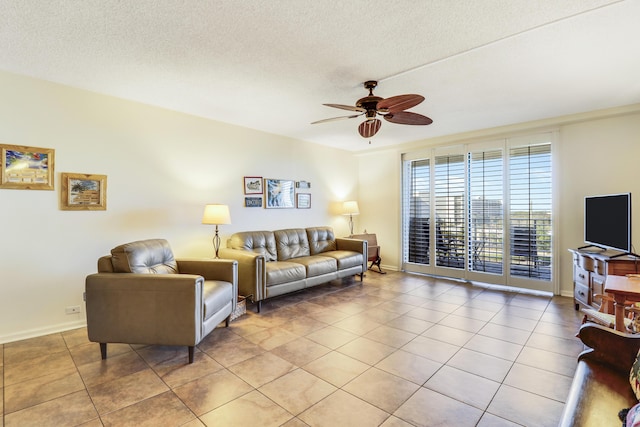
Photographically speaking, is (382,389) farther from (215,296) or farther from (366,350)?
(215,296)

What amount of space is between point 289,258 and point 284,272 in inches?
29.1

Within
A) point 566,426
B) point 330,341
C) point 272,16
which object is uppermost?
point 272,16

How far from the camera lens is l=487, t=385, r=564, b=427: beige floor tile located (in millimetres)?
1792

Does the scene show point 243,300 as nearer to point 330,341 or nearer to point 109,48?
point 330,341

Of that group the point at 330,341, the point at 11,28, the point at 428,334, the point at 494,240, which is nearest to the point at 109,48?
the point at 11,28

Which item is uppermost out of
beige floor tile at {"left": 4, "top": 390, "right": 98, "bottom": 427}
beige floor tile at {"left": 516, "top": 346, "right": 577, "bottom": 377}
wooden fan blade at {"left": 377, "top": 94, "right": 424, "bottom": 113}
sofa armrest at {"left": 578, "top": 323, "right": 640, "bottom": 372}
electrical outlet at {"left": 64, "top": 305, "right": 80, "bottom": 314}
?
wooden fan blade at {"left": 377, "top": 94, "right": 424, "bottom": 113}

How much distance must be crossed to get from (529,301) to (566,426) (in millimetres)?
3572

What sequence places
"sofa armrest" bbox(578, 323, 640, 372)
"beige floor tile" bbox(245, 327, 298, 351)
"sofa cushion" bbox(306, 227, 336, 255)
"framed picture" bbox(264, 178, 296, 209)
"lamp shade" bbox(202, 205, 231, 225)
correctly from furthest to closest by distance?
"sofa cushion" bbox(306, 227, 336, 255) < "framed picture" bbox(264, 178, 296, 209) < "lamp shade" bbox(202, 205, 231, 225) < "beige floor tile" bbox(245, 327, 298, 351) < "sofa armrest" bbox(578, 323, 640, 372)

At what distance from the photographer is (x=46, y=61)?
2658 mm

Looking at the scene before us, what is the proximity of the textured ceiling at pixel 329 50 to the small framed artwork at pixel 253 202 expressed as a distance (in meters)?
1.51

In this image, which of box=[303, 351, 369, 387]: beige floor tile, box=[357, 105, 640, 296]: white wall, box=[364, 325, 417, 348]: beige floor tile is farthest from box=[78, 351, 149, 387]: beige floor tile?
box=[357, 105, 640, 296]: white wall

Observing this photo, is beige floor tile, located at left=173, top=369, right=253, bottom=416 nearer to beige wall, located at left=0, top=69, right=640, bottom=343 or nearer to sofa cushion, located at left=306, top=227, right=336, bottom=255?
beige wall, located at left=0, top=69, right=640, bottom=343

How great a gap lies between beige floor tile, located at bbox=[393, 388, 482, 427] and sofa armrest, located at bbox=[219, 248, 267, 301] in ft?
7.25

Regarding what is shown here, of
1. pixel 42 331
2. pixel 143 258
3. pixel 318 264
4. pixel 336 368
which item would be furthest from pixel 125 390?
pixel 318 264
